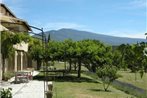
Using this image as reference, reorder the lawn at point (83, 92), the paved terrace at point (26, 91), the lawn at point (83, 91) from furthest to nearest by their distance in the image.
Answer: the lawn at point (83, 91)
the lawn at point (83, 92)
the paved terrace at point (26, 91)

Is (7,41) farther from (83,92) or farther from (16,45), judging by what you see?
(16,45)

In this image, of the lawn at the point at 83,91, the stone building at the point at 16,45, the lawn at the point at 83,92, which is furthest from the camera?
the stone building at the point at 16,45

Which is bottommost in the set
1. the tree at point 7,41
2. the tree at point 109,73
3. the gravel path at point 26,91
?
the gravel path at point 26,91

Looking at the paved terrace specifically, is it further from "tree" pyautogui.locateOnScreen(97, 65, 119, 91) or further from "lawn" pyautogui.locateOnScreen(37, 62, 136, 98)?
"tree" pyautogui.locateOnScreen(97, 65, 119, 91)

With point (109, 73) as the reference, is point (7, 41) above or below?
above

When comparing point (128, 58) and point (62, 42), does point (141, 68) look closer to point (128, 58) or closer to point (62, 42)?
point (128, 58)

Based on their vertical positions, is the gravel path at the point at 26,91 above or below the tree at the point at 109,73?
below

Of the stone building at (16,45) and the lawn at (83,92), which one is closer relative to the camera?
the lawn at (83,92)

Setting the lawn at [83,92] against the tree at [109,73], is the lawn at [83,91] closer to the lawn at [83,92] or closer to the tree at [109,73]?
the lawn at [83,92]

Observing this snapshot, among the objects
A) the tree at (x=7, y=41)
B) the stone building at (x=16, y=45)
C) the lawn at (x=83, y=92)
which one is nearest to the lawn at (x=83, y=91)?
the lawn at (x=83, y=92)

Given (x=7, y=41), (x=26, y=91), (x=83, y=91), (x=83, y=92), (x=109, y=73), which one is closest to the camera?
(x=26, y=91)

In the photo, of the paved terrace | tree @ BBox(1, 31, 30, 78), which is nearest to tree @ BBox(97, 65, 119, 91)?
the paved terrace

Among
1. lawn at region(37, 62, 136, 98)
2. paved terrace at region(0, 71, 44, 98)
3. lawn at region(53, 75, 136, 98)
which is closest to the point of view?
paved terrace at region(0, 71, 44, 98)

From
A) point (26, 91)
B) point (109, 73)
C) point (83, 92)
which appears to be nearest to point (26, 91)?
point (26, 91)
